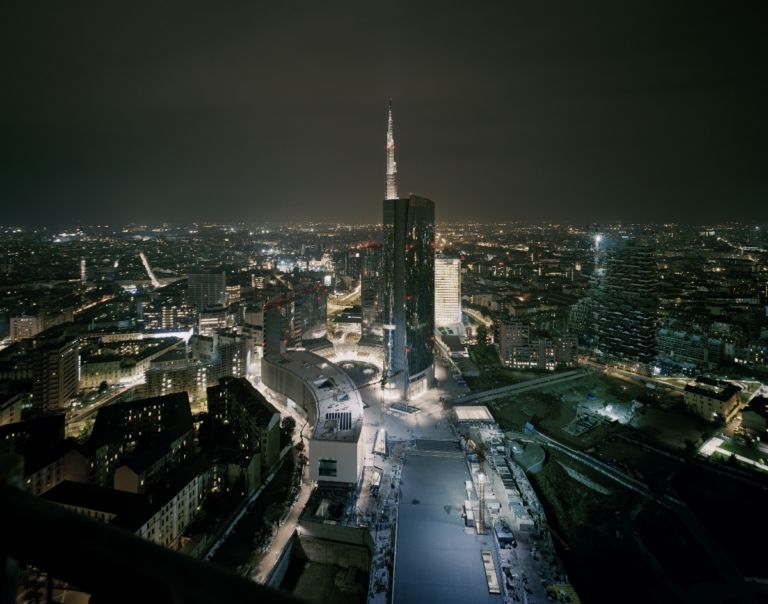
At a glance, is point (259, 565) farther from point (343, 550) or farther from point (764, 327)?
point (764, 327)

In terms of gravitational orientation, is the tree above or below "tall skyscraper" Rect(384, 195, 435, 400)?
below

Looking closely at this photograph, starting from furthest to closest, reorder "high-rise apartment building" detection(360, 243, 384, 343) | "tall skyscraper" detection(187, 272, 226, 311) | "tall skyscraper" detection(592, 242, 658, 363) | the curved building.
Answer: "tall skyscraper" detection(187, 272, 226, 311) → "high-rise apartment building" detection(360, 243, 384, 343) → "tall skyscraper" detection(592, 242, 658, 363) → the curved building

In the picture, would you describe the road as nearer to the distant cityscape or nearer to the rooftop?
the distant cityscape

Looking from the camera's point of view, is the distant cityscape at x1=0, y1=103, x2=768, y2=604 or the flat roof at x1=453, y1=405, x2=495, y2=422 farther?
the flat roof at x1=453, y1=405, x2=495, y2=422

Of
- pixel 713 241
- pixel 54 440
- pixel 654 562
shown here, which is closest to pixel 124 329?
pixel 54 440

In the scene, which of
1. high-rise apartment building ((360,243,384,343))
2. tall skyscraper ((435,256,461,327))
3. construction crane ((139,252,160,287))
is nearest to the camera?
high-rise apartment building ((360,243,384,343))

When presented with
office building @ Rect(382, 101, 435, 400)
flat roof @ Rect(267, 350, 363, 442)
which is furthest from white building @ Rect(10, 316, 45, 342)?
office building @ Rect(382, 101, 435, 400)

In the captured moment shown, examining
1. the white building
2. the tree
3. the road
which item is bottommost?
the tree

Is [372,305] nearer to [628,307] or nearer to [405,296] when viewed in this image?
[405,296]
